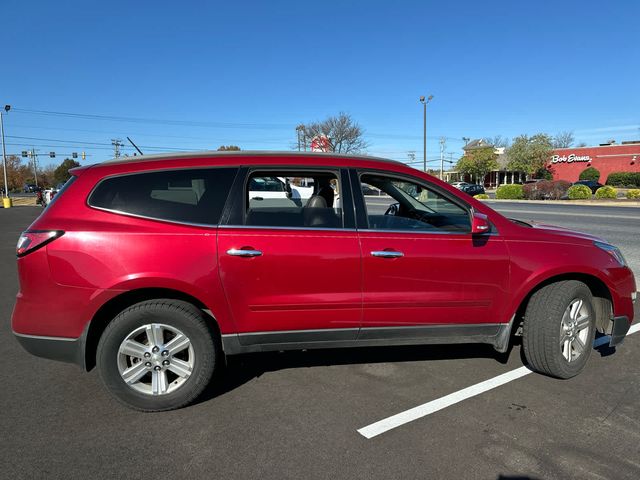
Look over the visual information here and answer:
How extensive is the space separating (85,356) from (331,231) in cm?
189

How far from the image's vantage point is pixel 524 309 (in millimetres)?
3742

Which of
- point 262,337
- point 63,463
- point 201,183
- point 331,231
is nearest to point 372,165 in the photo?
point 331,231

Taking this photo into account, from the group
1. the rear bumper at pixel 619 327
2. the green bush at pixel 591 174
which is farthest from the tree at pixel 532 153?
the rear bumper at pixel 619 327

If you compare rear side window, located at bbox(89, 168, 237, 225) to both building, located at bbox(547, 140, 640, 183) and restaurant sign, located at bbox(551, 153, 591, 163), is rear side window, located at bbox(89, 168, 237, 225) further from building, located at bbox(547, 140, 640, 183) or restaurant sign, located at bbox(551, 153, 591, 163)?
restaurant sign, located at bbox(551, 153, 591, 163)

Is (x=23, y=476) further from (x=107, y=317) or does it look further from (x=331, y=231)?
(x=331, y=231)

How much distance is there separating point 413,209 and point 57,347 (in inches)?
120

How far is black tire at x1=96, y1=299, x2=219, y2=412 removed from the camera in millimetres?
3031

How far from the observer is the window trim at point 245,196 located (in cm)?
317

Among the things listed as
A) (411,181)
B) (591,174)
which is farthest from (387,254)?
(591,174)

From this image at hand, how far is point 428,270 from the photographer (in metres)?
3.35

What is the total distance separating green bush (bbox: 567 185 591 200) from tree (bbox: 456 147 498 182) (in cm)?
4058

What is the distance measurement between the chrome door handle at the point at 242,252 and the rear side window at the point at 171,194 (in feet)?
0.78

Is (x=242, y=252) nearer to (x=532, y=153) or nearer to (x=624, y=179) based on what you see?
(x=624, y=179)

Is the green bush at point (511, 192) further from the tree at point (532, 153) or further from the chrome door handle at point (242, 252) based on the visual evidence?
the chrome door handle at point (242, 252)
